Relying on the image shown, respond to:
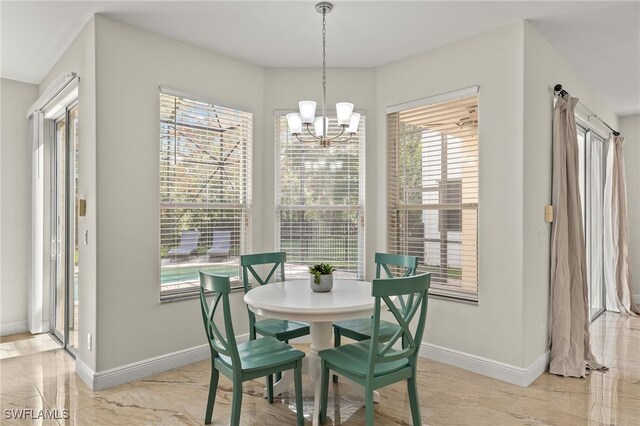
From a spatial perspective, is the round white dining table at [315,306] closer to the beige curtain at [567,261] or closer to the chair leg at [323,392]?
the chair leg at [323,392]

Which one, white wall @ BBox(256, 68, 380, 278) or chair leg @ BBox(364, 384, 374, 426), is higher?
white wall @ BBox(256, 68, 380, 278)

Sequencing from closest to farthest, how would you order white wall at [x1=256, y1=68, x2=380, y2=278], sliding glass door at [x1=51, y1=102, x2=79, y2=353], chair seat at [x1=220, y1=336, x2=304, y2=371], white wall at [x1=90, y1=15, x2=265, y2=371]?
chair seat at [x1=220, y1=336, x2=304, y2=371] → white wall at [x1=90, y1=15, x2=265, y2=371] → sliding glass door at [x1=51, y1=102, x2=79, y2=353] → white wall at [x1=256, y1=68, x2=380, y2=278]

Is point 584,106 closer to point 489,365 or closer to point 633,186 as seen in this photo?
point 633,186

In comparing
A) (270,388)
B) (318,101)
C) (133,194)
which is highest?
(318,101)

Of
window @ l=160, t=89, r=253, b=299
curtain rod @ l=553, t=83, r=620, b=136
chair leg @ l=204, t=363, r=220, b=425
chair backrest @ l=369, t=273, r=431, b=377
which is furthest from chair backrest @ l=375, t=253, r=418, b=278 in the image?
curtain rod @ l=553, t=83, r=620, b=136

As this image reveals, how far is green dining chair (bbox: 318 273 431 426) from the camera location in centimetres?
211

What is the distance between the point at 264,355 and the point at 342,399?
795mm

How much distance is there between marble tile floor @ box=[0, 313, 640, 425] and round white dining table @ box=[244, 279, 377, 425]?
0.37m

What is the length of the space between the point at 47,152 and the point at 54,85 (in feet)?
3.39

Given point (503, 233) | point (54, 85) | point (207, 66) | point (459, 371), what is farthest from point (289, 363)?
point (54, 85)

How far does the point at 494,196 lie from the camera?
10.6 ft

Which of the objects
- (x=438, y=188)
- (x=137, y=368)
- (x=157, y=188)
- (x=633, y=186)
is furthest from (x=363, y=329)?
(x=633, y=186)

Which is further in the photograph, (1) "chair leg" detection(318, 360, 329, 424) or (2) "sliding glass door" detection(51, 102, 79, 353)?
(2) "sliding glass door" detection(51, 102, 79, 353)

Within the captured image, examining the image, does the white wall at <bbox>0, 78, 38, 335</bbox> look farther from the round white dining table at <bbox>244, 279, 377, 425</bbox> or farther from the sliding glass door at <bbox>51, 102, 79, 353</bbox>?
the round white dining table at <bbox>244, 279, 377, 425</bbox>
